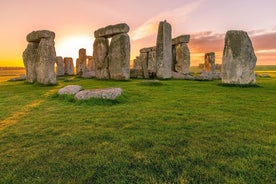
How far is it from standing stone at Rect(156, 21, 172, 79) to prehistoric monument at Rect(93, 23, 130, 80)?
2391 mm

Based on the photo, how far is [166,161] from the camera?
100 inches

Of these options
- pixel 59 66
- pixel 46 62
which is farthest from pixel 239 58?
pixel 59 66

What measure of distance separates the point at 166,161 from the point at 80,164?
1.10 metres

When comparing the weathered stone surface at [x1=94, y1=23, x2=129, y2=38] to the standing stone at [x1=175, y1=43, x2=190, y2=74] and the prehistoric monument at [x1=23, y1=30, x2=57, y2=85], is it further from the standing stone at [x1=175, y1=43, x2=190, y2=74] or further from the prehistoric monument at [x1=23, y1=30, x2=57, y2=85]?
the standing stone at [x1=175, y1=43, x2=190, y2=74]

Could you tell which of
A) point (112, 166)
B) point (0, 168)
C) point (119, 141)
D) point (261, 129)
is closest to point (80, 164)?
point (112, 166)

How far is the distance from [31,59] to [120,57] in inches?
219

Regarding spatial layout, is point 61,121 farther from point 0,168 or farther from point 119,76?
point 119,76

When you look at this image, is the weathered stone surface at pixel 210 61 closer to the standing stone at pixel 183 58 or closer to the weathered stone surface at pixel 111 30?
the standing stone at pixel 183 58

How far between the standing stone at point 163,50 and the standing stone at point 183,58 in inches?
178

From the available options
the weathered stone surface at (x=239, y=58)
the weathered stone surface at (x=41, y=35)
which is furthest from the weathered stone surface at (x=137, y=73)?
the weathered stone surface at (x=239, y=58)

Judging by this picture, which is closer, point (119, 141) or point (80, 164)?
point (80, 164)

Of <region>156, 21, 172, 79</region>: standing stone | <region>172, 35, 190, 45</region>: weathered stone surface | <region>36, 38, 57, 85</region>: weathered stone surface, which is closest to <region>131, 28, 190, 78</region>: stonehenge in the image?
<region>172, 35, 190, 45</region>: weathered stone surface

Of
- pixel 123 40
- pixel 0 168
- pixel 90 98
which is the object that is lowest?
pixel 0 168

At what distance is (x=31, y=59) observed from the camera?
12.4 metres
